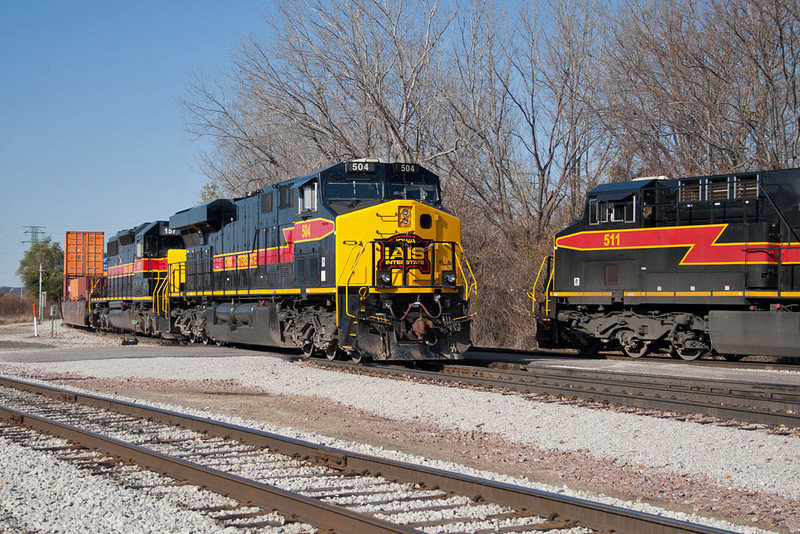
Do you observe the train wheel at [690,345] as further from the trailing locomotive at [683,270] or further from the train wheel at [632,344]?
the train wheel at [632,344]

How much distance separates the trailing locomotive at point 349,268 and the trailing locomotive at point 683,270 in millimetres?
3746

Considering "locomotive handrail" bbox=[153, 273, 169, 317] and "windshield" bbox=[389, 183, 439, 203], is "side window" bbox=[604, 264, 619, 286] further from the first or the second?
"locomotive handrail" bbox=[153, 273, 169, 317]

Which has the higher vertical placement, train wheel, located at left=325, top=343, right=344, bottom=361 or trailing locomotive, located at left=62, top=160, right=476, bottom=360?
trailing locomotive, located at left=62, top=160, right=476, bottom=360

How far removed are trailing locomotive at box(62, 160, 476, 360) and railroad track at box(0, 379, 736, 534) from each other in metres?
5.66

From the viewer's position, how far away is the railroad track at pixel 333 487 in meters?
4.62

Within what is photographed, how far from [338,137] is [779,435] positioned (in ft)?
65.0

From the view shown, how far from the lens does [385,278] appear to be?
13523 millimetres

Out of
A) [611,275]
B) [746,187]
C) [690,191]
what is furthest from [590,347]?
[746,187]

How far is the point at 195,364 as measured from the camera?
15508 millimetres

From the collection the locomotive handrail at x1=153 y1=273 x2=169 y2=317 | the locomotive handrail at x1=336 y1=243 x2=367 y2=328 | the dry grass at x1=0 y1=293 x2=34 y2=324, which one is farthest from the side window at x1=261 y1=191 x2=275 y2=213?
the dry grass at x1=0 y1=293 x2=34 y2=324

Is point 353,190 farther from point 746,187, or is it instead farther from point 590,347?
point 746,187

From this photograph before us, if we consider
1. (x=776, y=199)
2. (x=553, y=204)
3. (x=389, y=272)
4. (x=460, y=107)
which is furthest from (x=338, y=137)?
(x=776, y=199)

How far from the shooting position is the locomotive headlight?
1353cm

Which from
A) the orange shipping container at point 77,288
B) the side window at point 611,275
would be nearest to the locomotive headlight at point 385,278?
the side window at point 611,275
